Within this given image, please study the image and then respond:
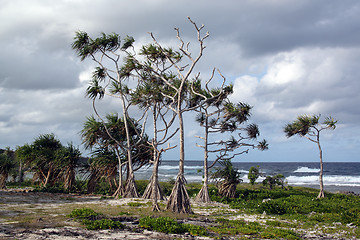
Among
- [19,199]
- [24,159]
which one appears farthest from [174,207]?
[24,159]

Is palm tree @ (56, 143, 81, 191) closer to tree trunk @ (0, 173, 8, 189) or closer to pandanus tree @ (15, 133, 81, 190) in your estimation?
pandanus tree @ (15, 133, 81, 190)

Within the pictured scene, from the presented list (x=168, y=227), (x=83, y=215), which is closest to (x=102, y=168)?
(x=83, y=215)

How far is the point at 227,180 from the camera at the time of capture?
726 inches

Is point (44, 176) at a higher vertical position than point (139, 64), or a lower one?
lower

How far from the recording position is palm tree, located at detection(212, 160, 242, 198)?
1831 cm

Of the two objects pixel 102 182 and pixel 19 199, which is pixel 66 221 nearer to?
pixel 19 199

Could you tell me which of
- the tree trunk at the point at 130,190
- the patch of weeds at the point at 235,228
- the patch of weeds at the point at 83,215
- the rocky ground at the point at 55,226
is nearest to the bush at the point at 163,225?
the rocky ground at the point at 55,226

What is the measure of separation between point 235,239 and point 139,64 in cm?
1100

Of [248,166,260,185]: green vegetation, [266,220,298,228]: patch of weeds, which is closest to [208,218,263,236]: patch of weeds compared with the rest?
[266,220,298,228]: patch of weeds

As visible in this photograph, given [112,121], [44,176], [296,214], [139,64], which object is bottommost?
[296,214]

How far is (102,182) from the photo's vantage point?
18984 mm

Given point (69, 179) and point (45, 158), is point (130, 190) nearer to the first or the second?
point (69, 179)

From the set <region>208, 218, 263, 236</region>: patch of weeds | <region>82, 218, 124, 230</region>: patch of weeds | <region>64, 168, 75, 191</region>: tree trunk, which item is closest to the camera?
<region>82, 218, 124, 230</region>: patch of weeds

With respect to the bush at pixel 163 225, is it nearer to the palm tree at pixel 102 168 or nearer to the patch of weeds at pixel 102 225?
the patch of weeds at pixel 102 225
